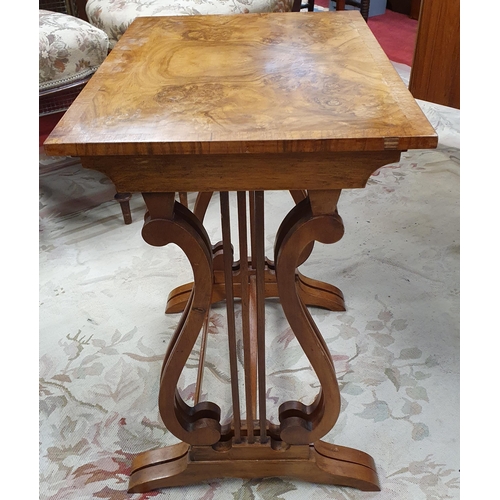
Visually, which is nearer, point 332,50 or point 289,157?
point 289,157

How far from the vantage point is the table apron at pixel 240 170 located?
65cm

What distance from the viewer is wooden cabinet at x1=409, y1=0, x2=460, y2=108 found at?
5.55 ft

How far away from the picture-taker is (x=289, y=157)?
652 mm

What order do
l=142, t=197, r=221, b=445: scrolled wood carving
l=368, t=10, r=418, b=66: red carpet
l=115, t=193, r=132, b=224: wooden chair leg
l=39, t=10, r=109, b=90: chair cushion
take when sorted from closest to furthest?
1. l=142, t=197, r=221, b=445: scrolled wood carving
2. l=39, t=10, r=109, b=90: chair cushion
3. l=115, t=193, r=132, b=224: wooden chair leg
4. l=368, t=10, r=418, b=66: red carpet

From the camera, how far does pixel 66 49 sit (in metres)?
1.47

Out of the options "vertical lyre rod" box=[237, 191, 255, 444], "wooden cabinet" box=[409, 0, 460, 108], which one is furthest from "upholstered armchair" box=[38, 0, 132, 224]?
"wooden cabinet" box=[409, 0, 460, 108]

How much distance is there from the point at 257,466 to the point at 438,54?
1440 millimetres

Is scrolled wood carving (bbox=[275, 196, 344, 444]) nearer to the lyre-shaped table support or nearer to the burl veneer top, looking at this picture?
the lyre-shaped table support

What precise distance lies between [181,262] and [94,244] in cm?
29

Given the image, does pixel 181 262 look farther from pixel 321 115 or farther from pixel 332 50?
pixel 321 115

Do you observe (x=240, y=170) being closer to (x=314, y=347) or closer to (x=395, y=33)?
(x=314, y=347)

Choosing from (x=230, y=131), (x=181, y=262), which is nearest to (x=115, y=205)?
(x=181, y=262)

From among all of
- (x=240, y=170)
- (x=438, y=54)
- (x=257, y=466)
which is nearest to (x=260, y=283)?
(x=240, y=170)

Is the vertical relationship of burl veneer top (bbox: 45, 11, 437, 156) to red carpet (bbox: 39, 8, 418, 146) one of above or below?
above
